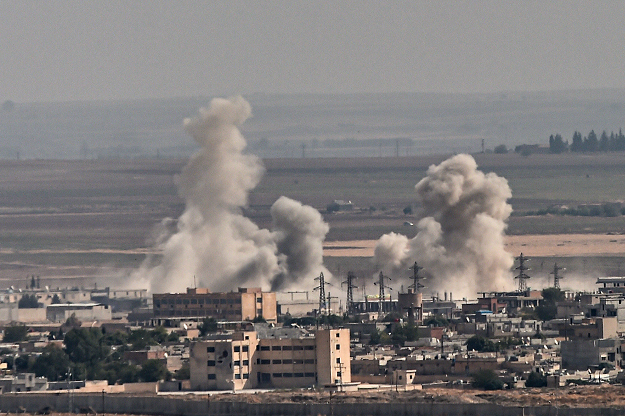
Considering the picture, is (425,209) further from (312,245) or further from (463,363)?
(463,363)

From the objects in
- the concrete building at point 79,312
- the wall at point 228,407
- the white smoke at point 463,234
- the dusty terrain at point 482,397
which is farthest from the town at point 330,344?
the wall at point 228,407

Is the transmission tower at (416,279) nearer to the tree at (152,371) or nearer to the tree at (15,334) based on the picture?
the tree at (15,334)

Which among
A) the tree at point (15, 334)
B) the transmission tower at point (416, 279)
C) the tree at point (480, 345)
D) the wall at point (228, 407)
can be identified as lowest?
the wall at point (228, 407)

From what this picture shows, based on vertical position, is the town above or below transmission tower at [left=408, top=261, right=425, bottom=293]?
below

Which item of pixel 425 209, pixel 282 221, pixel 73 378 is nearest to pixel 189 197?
pixel 282 221

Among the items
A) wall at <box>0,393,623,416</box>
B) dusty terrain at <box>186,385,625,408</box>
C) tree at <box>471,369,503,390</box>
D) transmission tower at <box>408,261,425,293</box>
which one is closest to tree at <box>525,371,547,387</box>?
tree at <box>471,369,503,390</box>

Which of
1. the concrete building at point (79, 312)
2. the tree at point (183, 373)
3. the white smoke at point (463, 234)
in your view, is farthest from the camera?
the white smoke at point (463, 234)

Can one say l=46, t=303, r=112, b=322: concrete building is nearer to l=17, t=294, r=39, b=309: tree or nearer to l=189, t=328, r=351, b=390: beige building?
l=17, t=294, r=39, b=309: tree

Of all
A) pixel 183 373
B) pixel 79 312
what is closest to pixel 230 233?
pixel 79 312
